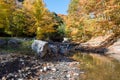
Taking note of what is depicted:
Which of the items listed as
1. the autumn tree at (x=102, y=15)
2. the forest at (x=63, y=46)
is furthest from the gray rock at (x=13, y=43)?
the autumn tree at (x=102, y=15)

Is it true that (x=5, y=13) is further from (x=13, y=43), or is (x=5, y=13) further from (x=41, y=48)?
(x=41, y=48)

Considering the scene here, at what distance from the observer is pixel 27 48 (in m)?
27.3

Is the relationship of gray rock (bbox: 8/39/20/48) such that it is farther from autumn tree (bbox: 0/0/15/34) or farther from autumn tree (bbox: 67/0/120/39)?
autumn tree (bbox: 67/0/120/39)

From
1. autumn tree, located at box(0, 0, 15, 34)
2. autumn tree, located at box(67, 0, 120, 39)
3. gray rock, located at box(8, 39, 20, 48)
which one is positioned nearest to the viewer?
gray rock, located at box(8, 39, 20, 48)

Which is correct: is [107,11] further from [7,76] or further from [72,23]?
[7,76]

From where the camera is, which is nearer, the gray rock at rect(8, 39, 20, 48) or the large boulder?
the large boulder

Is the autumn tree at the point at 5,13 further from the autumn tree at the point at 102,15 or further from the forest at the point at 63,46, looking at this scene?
the autumn tree at the point at 102,15

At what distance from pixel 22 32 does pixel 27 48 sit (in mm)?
20693

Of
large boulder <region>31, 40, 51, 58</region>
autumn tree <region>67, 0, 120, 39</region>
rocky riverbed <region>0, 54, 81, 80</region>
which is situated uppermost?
autumn tree <region>67, 0, 120, 39</region>

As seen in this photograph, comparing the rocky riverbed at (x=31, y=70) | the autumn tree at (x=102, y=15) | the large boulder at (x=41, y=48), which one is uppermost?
the autumn tree at (x=102, y=15)

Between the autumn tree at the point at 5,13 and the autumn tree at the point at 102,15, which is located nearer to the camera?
the autumn tree at the point at 102,15

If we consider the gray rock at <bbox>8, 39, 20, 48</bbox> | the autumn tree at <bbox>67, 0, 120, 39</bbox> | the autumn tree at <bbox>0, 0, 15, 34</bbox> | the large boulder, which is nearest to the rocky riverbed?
the large boulder

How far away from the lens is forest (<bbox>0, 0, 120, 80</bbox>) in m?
19.3

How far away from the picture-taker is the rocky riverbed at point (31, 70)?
57.8 feet
